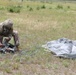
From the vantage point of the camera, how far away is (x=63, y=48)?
972 centimetres

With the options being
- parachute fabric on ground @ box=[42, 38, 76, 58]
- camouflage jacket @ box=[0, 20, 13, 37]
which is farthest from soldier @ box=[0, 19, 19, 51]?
parachute fabric on ground @ box=[42, 38, 76, 58]

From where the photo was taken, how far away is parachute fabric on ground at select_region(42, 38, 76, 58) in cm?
940

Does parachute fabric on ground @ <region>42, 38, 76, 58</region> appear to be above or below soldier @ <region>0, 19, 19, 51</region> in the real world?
below

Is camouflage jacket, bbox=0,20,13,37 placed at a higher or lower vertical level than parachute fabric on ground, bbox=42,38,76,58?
higher

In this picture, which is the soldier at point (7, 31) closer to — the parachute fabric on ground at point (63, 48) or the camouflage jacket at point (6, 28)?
the camouflage jacket at point (6, 28)

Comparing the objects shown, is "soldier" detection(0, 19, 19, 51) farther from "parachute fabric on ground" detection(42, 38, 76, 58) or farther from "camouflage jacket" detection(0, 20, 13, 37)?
"parachute fabric on ground" detection(42, 38, 76, 58)

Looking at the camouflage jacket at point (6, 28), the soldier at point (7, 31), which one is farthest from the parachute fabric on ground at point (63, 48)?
the camouflage jacket at point (6, 28)

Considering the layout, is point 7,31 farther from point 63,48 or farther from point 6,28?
point 63,48

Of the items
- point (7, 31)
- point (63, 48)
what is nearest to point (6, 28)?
point (7, 31)

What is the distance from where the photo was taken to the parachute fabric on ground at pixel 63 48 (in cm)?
940

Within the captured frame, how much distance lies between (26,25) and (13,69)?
8629mm

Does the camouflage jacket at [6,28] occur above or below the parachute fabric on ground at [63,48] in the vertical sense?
above

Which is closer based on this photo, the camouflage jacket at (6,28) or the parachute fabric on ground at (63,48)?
the camouflage jacket at (6,28)

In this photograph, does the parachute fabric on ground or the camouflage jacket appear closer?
the camouflage jacket
